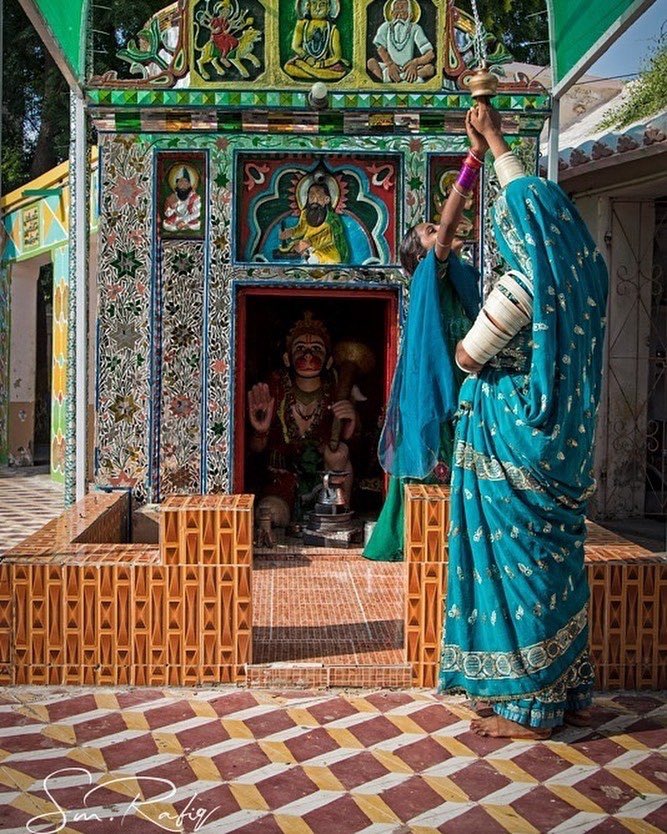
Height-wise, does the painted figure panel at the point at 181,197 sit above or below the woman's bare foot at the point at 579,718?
above

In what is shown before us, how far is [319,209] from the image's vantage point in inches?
303

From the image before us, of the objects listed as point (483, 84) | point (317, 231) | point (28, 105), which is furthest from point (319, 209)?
point (28, 105)

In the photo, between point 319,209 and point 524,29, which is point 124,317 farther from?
point 524,29

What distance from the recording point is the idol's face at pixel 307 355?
8.79 m

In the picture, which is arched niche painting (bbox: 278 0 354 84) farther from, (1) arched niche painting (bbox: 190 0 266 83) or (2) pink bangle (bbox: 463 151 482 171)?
(2) pink bangle (bbox: 463 151 482 171)

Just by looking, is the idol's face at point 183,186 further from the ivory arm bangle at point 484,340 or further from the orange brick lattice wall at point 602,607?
the ivory arm bangle at point 484,340

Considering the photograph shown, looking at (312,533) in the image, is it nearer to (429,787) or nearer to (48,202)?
(429,787)

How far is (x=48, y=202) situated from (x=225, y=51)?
7.14 m

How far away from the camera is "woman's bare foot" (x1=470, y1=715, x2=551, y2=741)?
14.1 ft

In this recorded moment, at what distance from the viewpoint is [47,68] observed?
1936cm

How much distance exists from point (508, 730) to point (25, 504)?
29.1ft

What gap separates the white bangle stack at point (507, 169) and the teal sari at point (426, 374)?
3.30 ft

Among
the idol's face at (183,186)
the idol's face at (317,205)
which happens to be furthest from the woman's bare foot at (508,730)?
the idol's face at (183,186)

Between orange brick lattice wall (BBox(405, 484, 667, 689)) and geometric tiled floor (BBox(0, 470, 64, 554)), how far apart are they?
15.4 feet
